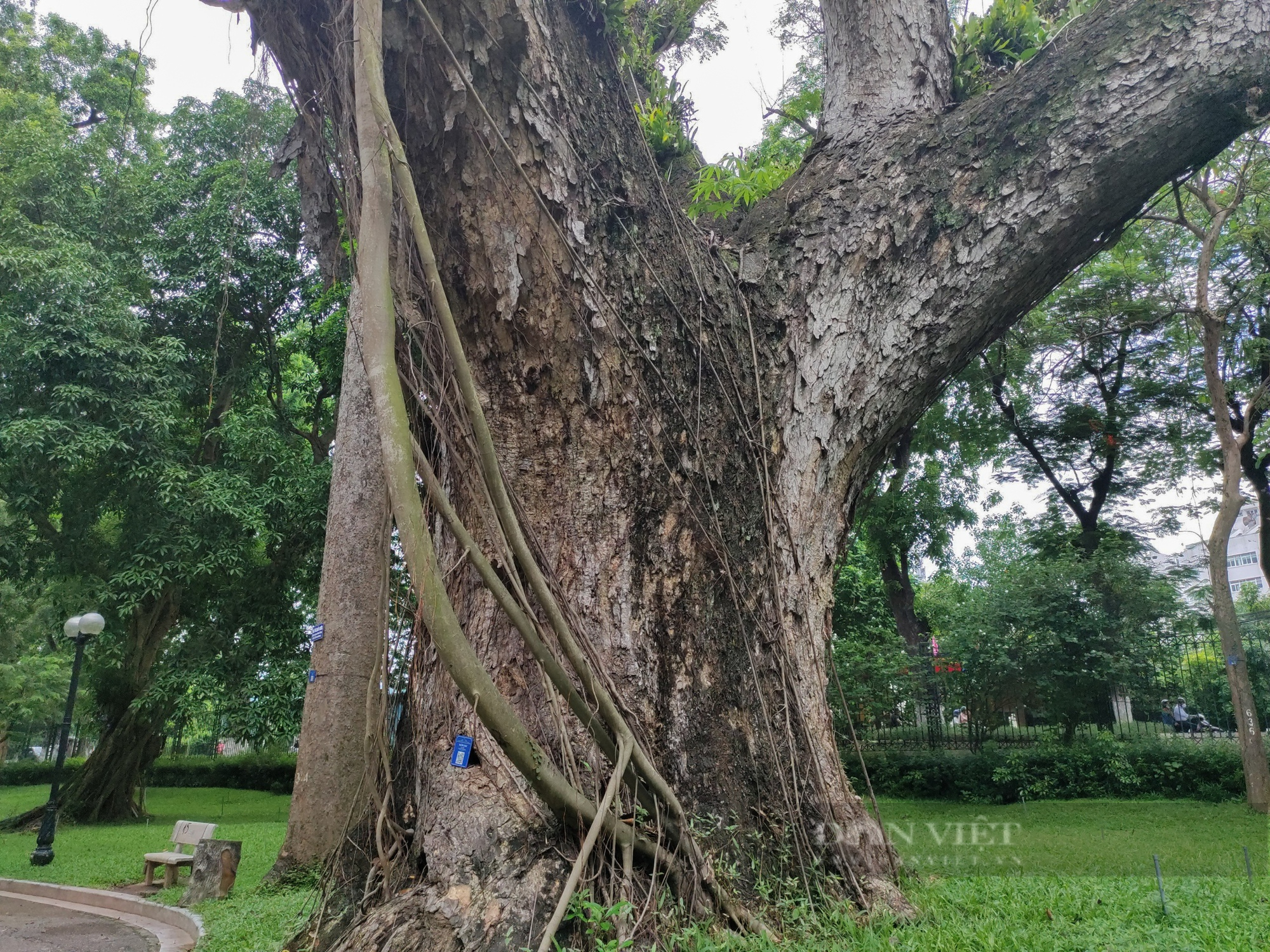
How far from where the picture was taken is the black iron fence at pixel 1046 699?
11406 mm

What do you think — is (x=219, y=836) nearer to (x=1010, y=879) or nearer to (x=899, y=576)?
(x=1010, y=879)

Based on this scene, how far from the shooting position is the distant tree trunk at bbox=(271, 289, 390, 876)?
5918 mm

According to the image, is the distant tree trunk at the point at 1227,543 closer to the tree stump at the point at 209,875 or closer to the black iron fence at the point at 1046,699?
the black iron fence at the point at 1046,699

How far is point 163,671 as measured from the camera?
381 inches

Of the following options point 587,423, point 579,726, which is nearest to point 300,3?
point 587,423

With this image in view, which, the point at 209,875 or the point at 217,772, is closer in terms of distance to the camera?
the point at 209,875

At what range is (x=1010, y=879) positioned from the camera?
156 inches

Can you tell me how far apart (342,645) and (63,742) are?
554 centimetres

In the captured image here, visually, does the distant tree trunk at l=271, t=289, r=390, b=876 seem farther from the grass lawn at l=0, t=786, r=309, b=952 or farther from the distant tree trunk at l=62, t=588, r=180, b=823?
the distant tree trunk at l=62, t=588, r=180, b=823

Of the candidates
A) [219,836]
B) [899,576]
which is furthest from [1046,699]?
[219,836]

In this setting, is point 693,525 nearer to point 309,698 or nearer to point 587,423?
point 587,423

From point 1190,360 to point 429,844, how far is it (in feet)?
44.6

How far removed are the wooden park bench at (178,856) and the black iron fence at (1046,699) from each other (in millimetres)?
7680

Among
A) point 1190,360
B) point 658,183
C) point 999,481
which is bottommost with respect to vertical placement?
point 658,183
